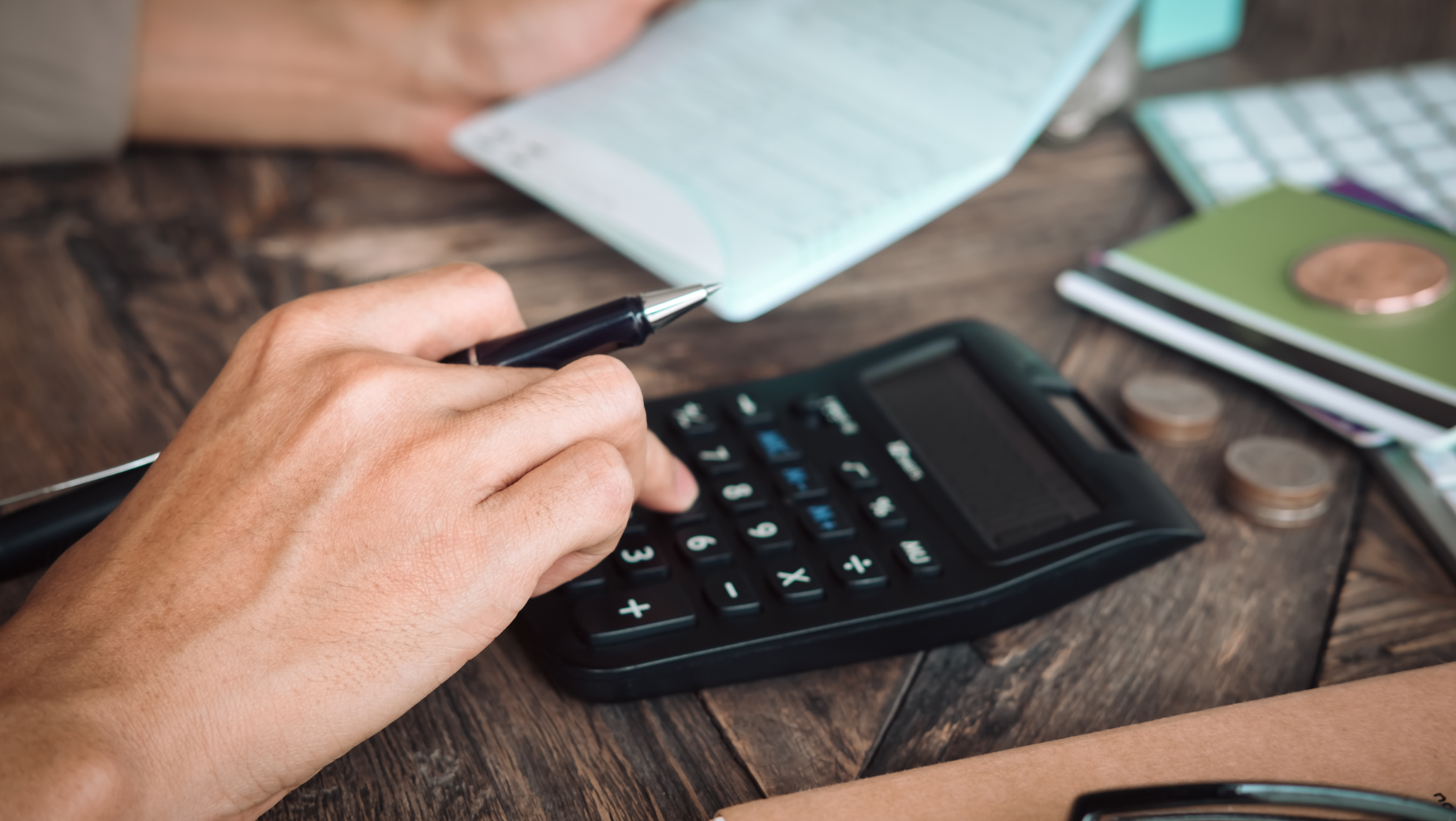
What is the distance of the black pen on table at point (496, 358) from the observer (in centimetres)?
44

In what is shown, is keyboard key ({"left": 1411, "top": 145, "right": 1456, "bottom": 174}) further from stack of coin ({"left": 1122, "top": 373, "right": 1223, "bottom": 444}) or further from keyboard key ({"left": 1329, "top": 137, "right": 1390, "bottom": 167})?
stack of coin ({"left": 1122, "top": 373, "right": 1223, "bottom": 444})

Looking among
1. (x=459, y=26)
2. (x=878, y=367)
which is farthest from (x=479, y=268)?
(x=459, y=26)

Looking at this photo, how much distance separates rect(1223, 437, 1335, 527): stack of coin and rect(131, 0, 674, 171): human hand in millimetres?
563

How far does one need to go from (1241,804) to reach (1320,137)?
639mm

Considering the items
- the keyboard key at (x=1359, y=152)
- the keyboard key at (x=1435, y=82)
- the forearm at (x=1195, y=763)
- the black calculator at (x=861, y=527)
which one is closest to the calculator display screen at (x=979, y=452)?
the black calculator at (x=861, y=527)

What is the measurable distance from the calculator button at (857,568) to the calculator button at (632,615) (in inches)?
2.5

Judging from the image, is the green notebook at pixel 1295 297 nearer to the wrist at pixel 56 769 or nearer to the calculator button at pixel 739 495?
the calculator button at pixel 739 495

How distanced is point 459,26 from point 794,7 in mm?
266

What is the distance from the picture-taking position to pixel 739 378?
0.61m

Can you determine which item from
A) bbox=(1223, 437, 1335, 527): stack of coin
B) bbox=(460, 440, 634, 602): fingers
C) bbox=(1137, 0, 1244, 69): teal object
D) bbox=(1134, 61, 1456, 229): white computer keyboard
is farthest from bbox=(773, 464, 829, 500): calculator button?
bbox=(1137, 0, 1244, 69): teal object

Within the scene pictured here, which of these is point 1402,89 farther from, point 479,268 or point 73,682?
point 73,682

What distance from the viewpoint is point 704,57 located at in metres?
0.80

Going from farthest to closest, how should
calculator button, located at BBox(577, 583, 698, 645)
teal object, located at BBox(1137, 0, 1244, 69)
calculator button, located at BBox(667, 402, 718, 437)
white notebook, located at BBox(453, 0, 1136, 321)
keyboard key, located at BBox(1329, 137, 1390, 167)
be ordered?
teal object, located at BBox(1137, 0, 1244, 69), keyboard key, located at BBox(1329, 137, 1390, 167), white notebook, located at BBox(453, 0, 1136, 321), calculator button, located at BBox(667, 402, 718, 437), calculator button, located at BBox(577, 583, 698, 645)

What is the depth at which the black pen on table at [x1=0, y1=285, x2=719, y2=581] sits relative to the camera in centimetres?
44
